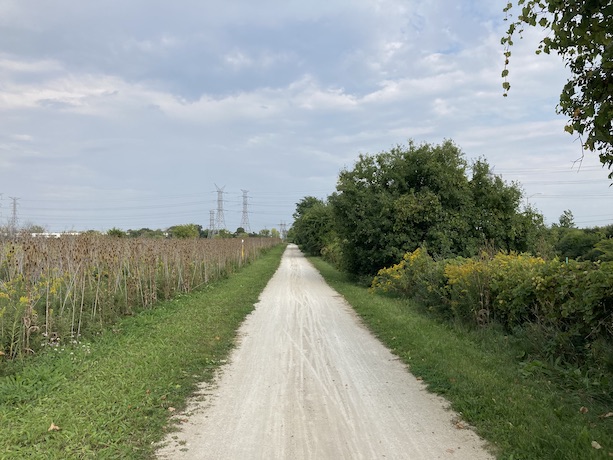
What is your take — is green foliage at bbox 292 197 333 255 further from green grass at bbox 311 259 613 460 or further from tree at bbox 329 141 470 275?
green grass at bbox 311 259 613 460

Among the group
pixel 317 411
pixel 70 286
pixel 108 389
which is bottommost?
pixel 317 411

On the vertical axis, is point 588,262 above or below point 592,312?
above

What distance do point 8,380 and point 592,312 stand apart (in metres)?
7.97

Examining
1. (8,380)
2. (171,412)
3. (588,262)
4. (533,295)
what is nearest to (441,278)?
(533,295)

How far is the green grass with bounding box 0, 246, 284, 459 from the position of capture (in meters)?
4.18

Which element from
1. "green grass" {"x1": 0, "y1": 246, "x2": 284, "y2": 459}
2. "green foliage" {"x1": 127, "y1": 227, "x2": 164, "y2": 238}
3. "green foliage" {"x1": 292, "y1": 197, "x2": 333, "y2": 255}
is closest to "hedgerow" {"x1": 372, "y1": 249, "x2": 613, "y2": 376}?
"green grass" {"x1": 0, "y1": 246, "x2": 284, "y2": 459}

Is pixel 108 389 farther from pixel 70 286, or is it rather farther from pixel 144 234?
pixel 144 234

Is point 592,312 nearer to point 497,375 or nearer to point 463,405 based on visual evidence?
point 497,375

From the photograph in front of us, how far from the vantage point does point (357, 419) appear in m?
4.93

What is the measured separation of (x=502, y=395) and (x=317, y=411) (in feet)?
7.48

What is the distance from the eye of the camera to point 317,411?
17.0ft

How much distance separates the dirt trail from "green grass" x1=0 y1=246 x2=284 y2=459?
0.40 m

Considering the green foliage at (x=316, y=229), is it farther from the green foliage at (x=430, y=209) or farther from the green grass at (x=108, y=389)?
the green grass at (x=108, y=389)

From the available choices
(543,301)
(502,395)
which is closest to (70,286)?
(502,395)
